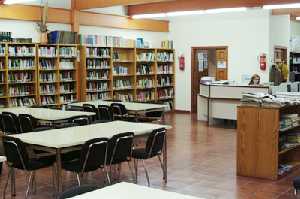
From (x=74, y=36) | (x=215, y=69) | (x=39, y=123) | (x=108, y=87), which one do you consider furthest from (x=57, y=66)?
(x=215, y=69)

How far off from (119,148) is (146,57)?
8580 mm

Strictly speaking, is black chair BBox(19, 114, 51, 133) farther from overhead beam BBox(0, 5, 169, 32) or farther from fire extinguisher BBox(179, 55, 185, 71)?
fire extinguisher BBox(179, 55, 185, 71)

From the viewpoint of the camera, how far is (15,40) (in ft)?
34.7

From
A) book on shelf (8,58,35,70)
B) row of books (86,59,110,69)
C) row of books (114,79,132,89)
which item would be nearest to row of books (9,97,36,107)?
book on shelf (8,58,35,70)

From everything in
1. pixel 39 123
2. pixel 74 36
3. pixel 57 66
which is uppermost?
pixel 74 36

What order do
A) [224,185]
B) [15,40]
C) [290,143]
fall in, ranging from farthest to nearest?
[15,40]
[290,143]
[224,185]

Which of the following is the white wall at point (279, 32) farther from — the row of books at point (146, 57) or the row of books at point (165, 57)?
the row of books at point (146, 57)

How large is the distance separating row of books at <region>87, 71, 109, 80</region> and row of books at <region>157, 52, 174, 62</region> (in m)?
2.32

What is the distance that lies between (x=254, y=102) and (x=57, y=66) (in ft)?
19.7

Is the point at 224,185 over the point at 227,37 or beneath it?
beneath

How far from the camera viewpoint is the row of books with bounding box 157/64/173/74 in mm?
14758

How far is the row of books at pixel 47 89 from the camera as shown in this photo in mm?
11219

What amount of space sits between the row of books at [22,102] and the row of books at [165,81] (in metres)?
4.82

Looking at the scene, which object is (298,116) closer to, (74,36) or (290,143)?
(290,143)
